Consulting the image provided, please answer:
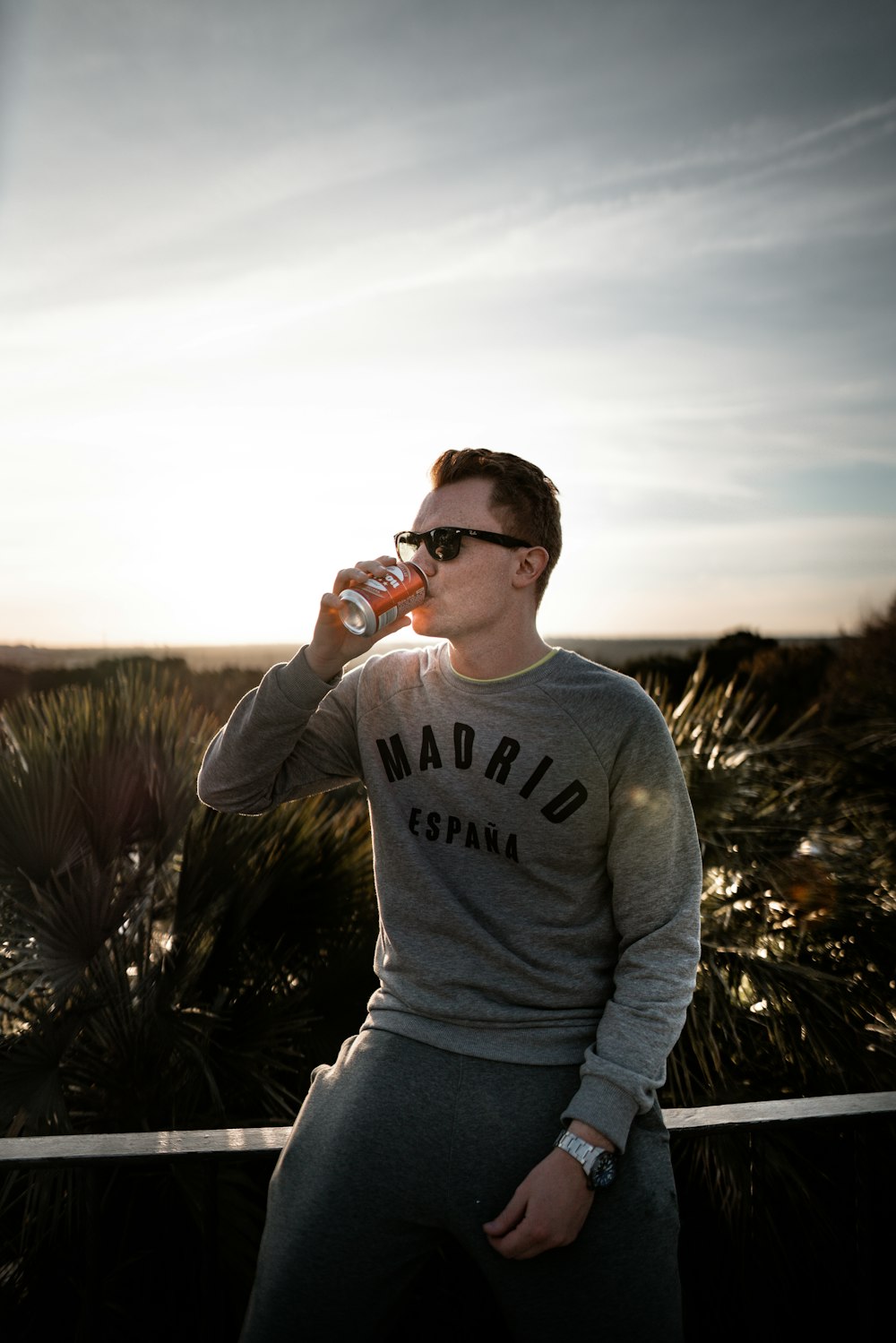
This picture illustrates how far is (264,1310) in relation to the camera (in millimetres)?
1576

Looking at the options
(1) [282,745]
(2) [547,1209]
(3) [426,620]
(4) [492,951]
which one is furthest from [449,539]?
(2) [547,1209]

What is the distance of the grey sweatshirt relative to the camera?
5.48ft

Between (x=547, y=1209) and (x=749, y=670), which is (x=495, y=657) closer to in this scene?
(x=547, y=1209)

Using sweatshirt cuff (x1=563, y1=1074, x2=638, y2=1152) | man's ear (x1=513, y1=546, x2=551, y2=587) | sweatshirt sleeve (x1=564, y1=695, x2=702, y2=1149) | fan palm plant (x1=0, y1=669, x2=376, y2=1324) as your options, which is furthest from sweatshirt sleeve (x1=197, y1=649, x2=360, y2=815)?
fan palm plant (x1=0, y1=669, x2=376, y2=1324)

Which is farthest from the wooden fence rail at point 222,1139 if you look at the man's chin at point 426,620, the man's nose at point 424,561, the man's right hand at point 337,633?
the man's nose at point 424,561

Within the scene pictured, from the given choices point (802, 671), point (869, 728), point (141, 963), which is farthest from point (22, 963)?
point (802, 671)

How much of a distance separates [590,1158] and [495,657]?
0.93 meters

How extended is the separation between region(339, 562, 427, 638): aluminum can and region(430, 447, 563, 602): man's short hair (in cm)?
27

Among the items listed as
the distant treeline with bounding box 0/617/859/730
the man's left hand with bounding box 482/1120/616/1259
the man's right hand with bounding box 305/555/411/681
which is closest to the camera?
the man's left hand with bounding box 482/1120/616/1259

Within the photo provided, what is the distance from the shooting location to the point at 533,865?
1.76m

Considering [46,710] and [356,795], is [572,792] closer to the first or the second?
[46,710]

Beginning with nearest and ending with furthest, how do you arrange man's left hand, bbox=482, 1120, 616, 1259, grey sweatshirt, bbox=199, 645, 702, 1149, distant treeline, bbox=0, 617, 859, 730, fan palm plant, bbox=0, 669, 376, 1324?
man's left hand, bbox=482, 1120, 616, 1259 → grey sweatshirt, bbox=199, 645, 702, 1149 → fan palm plant, bbox=0, 669, 376, 1324 → distant treeline, bbox=0, 617, 859, 730

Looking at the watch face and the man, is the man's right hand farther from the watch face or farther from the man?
the watch face

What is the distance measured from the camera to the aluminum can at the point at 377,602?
69.6 inches
